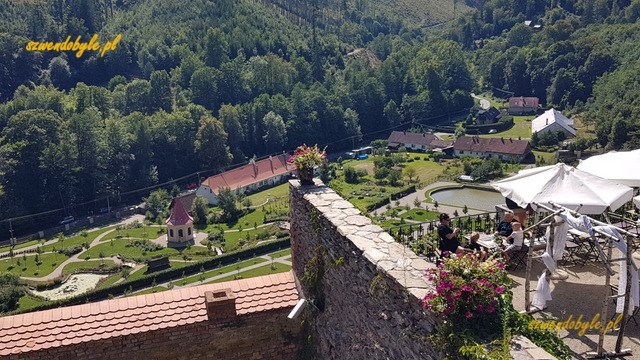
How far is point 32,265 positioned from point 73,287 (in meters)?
8.17

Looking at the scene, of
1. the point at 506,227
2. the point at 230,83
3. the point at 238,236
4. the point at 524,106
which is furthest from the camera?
the point at 524,106

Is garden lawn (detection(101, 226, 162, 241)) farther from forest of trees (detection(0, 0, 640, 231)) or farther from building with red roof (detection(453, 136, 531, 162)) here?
building with red roof (detection(453, 136, 531, 162))

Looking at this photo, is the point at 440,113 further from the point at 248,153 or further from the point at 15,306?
the point at 15,306

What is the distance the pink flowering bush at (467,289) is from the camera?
19.6 feet

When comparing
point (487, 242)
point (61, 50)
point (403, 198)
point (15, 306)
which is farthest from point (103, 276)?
point (61, 50)

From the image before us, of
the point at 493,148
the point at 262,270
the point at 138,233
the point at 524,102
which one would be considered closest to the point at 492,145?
the point at 493,148

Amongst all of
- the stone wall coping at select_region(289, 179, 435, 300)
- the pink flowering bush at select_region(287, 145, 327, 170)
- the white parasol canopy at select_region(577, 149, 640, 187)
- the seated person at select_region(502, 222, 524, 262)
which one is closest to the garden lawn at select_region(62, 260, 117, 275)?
the pink flowering bush at select_region(287, 145, 327, 170)

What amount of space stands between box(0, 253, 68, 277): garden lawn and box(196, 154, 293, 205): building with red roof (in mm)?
22238

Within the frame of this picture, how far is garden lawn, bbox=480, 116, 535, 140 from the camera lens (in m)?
91.2

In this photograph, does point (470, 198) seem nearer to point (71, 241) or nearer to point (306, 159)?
point (71, 241)

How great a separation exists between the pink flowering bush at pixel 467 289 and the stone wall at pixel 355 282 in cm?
29

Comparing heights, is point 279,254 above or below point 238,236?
above

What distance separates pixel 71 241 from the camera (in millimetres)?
58812

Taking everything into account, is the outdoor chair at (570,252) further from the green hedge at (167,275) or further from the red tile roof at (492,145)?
the red tile roof at (492,145)
